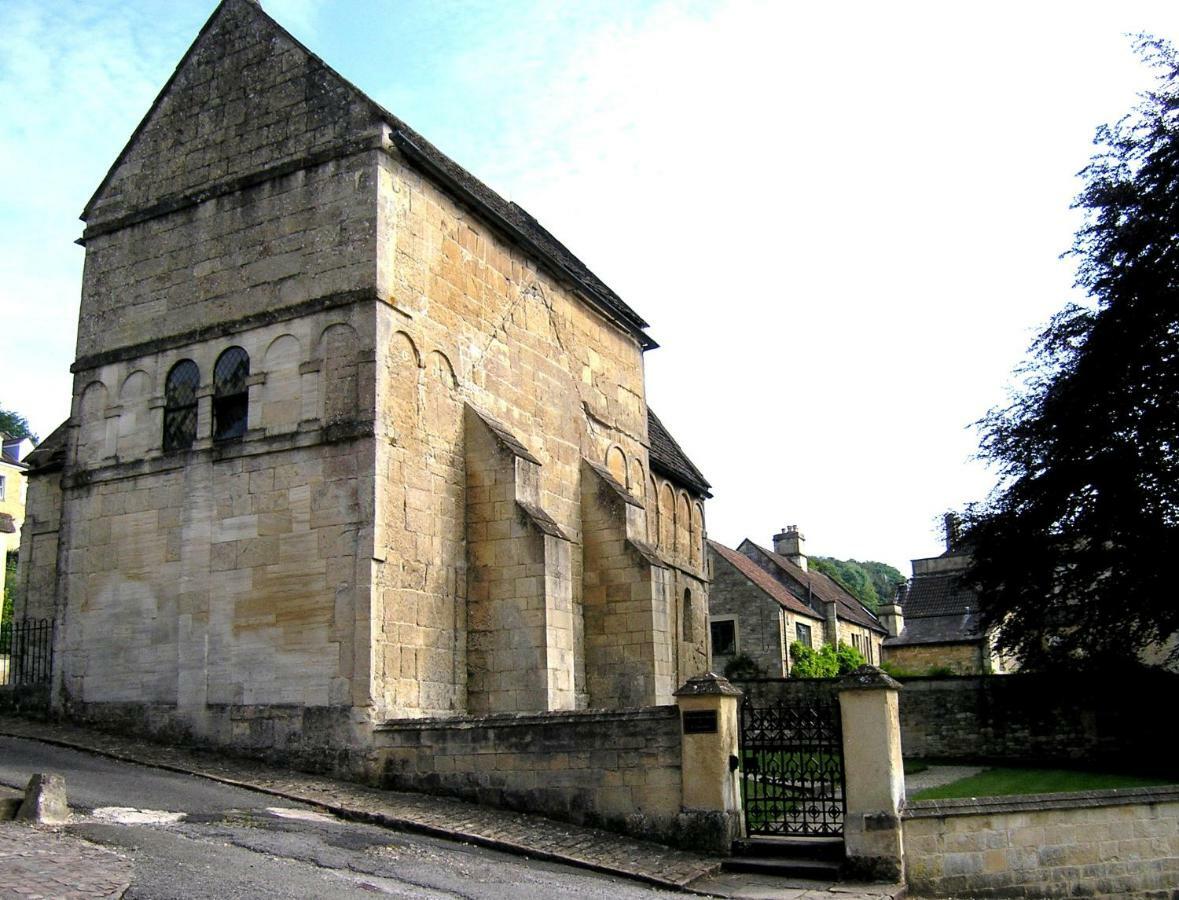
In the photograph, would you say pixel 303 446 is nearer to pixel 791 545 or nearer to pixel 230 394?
pixel 230 394

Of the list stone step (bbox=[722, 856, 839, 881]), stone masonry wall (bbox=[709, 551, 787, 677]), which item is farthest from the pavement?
stone masonry wall (bbox=[709, 551, 787, 677])

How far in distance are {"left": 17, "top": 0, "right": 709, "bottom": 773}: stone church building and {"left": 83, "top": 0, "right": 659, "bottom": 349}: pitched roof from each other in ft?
0.24

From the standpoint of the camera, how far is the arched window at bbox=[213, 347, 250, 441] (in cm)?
1742

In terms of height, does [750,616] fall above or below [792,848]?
above

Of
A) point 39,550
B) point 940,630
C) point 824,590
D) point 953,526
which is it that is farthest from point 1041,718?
point 824,590

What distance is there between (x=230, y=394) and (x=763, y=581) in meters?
32.1

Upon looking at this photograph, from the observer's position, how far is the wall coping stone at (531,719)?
13484 mm

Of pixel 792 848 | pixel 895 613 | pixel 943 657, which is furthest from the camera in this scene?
pixel 895 613

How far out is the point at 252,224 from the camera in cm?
1792

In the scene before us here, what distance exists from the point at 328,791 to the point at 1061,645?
60.1 ft

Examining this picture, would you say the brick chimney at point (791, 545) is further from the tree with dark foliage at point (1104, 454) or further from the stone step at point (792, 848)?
the stone step at point (792, 848)

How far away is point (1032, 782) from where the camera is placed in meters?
21.8

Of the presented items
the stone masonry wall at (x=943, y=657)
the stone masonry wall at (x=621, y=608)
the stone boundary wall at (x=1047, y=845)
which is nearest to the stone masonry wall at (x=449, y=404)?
the stone masonry wall at (x=621, y=608)

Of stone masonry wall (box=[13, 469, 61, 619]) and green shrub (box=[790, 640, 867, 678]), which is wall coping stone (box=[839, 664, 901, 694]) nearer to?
stone masonry wall (box=[13, 469, 61, 619])
